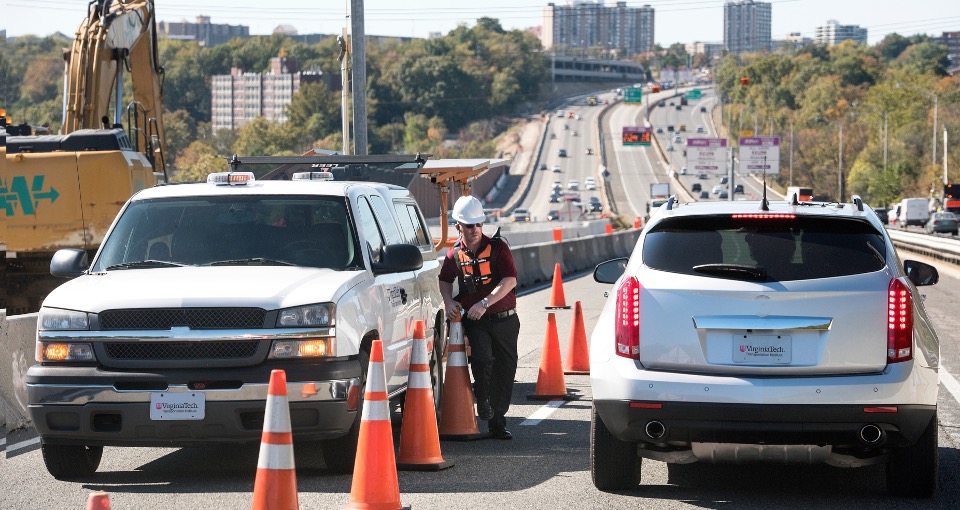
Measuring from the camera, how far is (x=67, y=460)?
847 centimetres

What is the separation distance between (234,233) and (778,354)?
11.9 feet

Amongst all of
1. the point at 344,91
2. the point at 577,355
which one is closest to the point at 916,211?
the point at 344,91

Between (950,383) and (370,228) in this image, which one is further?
(950,383)

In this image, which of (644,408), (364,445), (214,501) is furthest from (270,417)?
(644,408)

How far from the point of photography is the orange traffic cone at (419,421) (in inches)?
338

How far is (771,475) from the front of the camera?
870cm

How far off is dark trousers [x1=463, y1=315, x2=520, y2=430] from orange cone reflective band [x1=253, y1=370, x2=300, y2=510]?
366 cm

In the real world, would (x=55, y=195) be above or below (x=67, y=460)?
above

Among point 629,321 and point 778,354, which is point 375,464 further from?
point 778,354

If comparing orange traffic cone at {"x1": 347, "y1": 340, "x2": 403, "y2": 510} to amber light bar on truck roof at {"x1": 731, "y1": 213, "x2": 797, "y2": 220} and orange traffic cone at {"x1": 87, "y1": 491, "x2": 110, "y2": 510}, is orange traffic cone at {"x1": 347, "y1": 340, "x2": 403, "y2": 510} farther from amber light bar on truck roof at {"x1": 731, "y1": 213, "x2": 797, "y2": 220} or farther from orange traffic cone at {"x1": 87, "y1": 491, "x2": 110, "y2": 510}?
orange traffic cone at {"x1": 87, "y1": 491, "x2": 110, "y2": 510}

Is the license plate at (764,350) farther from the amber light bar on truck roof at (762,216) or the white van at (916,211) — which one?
the white van at (916,211)

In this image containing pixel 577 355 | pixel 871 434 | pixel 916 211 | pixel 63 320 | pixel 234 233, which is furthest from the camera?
pixel 916 211

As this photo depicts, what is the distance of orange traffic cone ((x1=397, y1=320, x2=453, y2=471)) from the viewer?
28.2ft

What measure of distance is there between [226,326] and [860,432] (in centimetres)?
340
